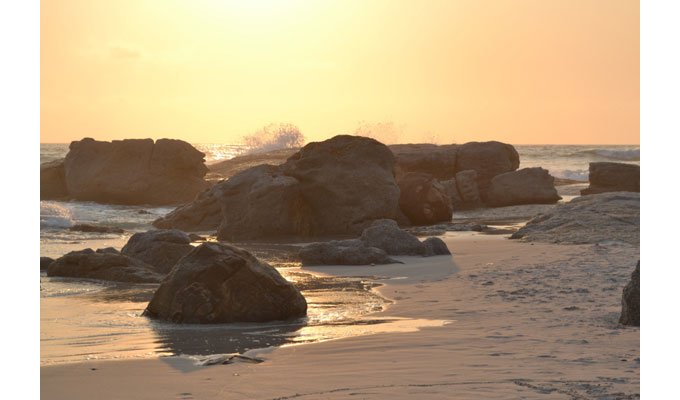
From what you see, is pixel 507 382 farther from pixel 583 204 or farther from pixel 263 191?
pixel 263 191

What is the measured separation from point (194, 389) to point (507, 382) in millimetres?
1780

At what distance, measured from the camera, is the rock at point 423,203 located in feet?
74.2

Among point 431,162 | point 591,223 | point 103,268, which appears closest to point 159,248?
point 103,268

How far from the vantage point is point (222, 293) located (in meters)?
8.37

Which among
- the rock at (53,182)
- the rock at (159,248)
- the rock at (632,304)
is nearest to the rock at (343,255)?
the rock at (159,248)

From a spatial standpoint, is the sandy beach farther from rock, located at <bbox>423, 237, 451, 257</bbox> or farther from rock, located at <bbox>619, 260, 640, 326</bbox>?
rock, located at <bbox>423, 237, 451, 257</bbox>

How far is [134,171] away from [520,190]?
13.2 m

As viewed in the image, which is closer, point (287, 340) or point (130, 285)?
A: point (287, 340)

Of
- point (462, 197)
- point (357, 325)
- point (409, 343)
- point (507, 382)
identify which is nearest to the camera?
point (507, 382)

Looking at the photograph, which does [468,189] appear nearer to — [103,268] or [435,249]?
[435,249]

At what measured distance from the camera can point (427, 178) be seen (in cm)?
2355

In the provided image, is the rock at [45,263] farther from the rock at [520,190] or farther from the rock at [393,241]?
the rock at [520,190]

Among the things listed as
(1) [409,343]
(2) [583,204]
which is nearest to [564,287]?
(1) [409,343]

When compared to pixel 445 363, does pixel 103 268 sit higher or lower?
higher
